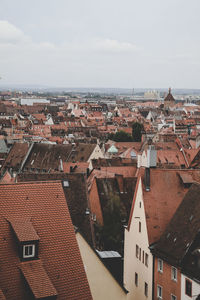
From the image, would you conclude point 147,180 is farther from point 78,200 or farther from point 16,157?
point 16,157

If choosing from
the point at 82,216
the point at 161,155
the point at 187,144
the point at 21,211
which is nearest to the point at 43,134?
the point at 187,144

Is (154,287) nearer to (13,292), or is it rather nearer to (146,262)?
(146,262)

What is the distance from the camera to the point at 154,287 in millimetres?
32875

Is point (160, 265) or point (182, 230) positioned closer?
point (182, 230)

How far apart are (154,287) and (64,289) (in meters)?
14.6

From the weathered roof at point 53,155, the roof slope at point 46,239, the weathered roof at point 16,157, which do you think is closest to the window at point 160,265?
the roof slope at point 46,239

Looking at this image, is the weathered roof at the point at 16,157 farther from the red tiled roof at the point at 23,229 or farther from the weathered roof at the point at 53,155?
the red tiled roof at the point at 23,229

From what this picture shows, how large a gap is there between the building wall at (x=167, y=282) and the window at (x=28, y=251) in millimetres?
13151

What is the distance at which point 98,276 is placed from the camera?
84.1ft

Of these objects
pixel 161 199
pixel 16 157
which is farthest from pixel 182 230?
pixel 16 157

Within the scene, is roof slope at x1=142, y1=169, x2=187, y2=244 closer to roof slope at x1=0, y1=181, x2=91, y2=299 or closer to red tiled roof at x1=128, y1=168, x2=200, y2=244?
red tiled roof at x1=128, y1=168, x2=200, y2=244

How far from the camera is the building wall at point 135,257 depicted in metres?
34.4

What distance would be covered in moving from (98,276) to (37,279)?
23.9 feet

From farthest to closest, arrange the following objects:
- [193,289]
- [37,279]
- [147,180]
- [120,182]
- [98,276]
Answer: [120,182]
[147,180]
[193,289]
[98,276]
[37,279]
